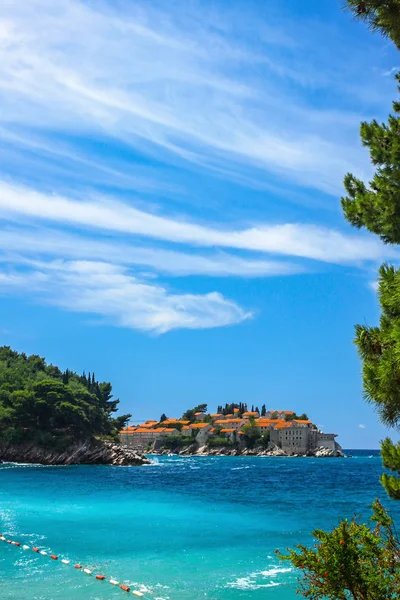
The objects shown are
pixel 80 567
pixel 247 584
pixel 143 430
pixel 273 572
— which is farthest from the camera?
pixel 143 430

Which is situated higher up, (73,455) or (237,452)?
(73,455)

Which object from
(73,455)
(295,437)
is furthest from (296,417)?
(73,455)

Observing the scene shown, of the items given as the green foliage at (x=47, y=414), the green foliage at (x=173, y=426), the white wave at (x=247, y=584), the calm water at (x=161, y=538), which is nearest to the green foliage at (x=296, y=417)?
the green foliage at (x=173, y=426)

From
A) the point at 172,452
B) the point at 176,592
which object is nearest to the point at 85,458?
the point at 172,452

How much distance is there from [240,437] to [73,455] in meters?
75.1

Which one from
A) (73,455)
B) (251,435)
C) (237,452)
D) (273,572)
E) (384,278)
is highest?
(384,278)

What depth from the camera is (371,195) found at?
10828 millimetres

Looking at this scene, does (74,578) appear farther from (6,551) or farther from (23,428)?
(23,428)

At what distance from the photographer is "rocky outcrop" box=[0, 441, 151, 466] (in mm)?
99625

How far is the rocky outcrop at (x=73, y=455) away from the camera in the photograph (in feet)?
327

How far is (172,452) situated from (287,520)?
471ft

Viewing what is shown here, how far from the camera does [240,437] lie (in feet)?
546

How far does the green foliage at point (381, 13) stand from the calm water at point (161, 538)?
14042 millimetres

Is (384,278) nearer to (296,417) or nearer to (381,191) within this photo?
(381,191)
